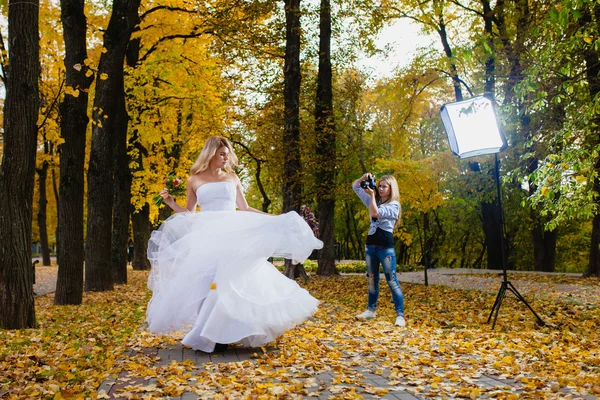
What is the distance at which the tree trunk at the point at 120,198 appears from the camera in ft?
55.2

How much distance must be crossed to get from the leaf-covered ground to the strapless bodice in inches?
65.5

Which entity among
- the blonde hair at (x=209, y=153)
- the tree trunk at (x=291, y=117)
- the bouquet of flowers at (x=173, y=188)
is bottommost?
the bouquet of flowers at (x=173, y=188)

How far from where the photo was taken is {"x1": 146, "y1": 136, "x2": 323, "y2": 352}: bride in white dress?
5863 millimetres

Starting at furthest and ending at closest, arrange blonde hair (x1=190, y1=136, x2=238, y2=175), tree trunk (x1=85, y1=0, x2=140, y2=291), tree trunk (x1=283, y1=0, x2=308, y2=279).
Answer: tree trunk (x1=283, y1=0, x2=308, y2=279) → tree trunk (x1=85, y1=0, x2=140, y2=291) → blonde hair (x1=190, y1=136, x2=238, y2=175)

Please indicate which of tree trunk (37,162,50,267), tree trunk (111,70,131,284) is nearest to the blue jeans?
tree trunk (111,70,131,284)

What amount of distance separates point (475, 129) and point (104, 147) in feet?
26.4

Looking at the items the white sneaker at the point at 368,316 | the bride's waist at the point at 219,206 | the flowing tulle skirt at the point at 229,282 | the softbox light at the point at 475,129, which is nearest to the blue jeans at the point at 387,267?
the white sneaker at the point at 368,316

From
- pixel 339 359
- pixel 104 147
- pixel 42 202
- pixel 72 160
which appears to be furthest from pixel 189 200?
pixel 42 202

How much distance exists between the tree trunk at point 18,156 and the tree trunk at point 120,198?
8.62 metres

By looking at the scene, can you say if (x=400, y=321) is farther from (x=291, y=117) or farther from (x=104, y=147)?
(x=291, y=117)

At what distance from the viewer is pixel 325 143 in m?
17.9

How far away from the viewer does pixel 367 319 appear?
29.5ft

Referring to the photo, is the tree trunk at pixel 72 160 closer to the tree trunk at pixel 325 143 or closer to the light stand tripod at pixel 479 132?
the light stand tripod at pixel 479 132

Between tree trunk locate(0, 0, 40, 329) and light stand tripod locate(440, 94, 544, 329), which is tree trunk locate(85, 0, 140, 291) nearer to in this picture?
tree trunk locate(0, 0, 40, 329)
